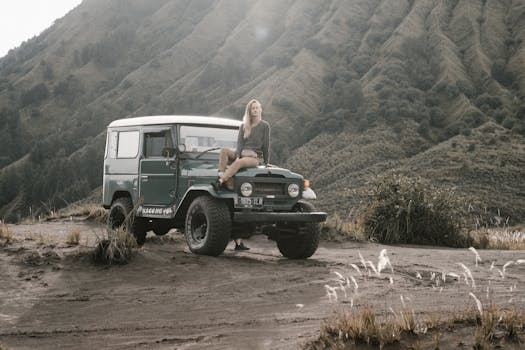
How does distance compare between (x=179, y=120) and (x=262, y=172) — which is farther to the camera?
(x=179, y=120)

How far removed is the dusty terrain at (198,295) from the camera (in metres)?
5.38

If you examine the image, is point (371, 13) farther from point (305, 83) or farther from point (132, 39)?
point (132, 39)

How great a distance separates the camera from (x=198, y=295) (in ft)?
22.9

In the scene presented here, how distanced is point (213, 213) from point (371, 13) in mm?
67021

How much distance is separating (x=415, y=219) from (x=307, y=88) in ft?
161

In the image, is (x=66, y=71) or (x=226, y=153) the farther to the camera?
(x=66, y=71)

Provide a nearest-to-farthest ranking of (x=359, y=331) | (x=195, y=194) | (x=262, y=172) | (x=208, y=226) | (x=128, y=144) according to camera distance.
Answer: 1. (x=359, y=331)
2. (x=208, y=226)
3. (x=262, y=172)
4. (x=195, y=194)
5. (x=128, y=144)

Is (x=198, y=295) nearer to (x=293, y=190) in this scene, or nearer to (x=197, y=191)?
(x=197, y=191)

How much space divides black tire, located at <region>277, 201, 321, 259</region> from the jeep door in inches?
79.1

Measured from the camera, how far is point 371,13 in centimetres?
7144

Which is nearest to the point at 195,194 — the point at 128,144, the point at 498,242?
the point at 128,144

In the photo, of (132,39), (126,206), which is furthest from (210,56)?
(126,206)

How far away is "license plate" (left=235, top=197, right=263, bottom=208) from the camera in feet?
29.2

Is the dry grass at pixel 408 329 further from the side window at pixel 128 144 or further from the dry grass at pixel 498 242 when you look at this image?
the dry grass at pixel 498 242
